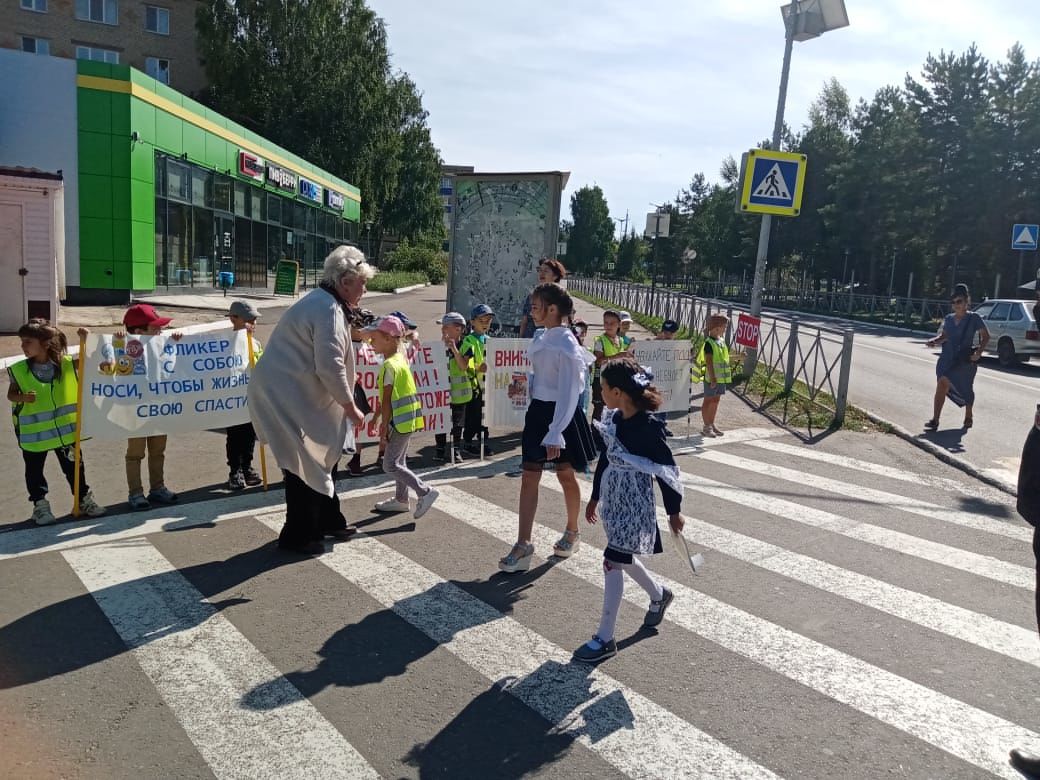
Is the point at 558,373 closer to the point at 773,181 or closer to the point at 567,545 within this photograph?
the point at 567,545

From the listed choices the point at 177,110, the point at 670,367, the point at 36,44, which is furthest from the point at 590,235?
the point at 670,367

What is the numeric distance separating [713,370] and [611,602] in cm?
644

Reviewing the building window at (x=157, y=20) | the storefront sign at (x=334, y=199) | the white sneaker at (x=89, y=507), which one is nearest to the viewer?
the white sneaker at (x=89, y=507)

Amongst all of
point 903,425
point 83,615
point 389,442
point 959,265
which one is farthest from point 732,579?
point 959,265

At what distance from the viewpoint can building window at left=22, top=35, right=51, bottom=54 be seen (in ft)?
145

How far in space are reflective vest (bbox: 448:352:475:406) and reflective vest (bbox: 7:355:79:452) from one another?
345 cm

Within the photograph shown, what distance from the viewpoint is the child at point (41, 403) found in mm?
5852

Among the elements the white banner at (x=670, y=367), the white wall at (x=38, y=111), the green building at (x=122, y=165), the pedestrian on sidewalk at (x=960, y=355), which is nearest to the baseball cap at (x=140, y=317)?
the white banner at (x=670, y=367)

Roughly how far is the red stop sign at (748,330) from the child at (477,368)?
553 centimetres

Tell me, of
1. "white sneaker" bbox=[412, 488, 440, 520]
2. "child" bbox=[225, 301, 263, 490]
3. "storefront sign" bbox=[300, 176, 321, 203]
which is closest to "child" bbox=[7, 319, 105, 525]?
"child" bbox=[225, 301, 263, 490]

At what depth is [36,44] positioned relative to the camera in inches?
1746

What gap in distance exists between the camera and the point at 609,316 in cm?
973

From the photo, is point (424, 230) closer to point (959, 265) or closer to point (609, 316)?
point (959, 265)

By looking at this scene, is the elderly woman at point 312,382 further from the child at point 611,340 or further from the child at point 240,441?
the child at point 611,340
